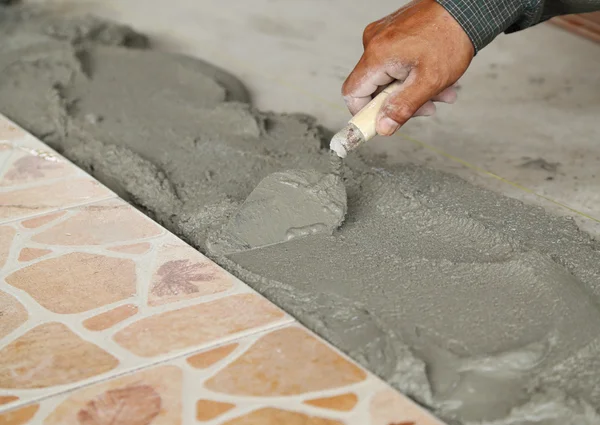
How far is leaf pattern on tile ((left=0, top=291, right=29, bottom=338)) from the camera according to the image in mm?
1791

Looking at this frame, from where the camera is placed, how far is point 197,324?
1.80 m

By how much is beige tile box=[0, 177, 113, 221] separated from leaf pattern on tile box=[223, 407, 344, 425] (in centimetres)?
105

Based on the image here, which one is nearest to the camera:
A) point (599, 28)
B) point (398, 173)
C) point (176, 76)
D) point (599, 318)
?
point (599, 318)

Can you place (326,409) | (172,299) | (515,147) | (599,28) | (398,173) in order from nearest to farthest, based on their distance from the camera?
(326,409)
(172,299)
(398,173)
(515,147)
(599,28)

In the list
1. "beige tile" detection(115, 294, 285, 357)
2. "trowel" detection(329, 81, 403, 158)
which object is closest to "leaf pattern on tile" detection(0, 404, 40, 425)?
"beige tile" detection(115, 294, 285, 357)

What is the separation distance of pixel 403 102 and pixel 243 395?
81 cm

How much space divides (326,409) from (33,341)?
695mm

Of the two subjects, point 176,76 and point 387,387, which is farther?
point 176,76

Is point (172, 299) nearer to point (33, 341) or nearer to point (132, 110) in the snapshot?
point (33, 341)

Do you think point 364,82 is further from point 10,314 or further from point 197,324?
point 10,314

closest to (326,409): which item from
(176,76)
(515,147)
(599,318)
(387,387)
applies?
(387,387)

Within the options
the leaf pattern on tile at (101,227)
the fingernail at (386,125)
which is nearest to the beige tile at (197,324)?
the leaf pattern on tile at (101,227)

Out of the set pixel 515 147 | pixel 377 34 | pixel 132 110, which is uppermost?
pixel 377 34

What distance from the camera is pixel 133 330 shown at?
178cm
